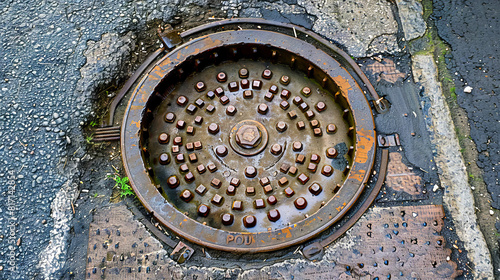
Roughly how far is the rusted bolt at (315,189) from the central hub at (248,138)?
497 mm

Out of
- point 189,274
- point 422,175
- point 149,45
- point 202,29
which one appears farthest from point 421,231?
point 149,45

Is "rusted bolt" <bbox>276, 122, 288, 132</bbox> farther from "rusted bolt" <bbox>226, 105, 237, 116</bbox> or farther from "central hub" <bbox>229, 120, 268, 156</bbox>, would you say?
"rusted bolt" <bbox>226, 105, 237, 116</bbox>

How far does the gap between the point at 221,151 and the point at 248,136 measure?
0.25m

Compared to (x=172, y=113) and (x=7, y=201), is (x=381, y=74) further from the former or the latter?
(x=7, y=201)

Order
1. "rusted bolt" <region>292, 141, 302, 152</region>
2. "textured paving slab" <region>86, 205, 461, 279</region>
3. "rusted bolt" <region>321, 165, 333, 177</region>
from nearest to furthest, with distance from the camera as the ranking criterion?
"textured paving slab" <region>86, 205, 461, 279</region> < "rusted bolt" <region>321, 165, 333, 177</region> < "rusted bolt" <region>292, 141, 302, 152</region>

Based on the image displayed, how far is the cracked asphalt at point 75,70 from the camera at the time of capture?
2342 millimetres

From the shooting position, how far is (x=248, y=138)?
8.95ft

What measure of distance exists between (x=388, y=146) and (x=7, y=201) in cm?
272

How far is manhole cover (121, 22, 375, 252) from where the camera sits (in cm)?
253

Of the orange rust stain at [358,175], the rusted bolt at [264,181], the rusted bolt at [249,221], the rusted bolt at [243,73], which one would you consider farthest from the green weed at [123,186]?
the orange rust stain at [358,175]

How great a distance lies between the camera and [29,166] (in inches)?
96.9

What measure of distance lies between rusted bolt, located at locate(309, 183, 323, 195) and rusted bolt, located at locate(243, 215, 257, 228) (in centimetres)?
48

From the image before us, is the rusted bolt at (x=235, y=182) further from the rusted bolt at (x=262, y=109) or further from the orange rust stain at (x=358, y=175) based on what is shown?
the orange rust stain at (x=358, y=175)

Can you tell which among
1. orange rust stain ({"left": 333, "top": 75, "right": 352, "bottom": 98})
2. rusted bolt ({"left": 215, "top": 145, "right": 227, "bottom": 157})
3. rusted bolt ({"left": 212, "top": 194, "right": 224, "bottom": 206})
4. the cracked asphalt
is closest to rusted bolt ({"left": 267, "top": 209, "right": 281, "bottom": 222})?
rusted bolt ({"left": 212, "top": 194, "right": 224, "bottom": 206})
